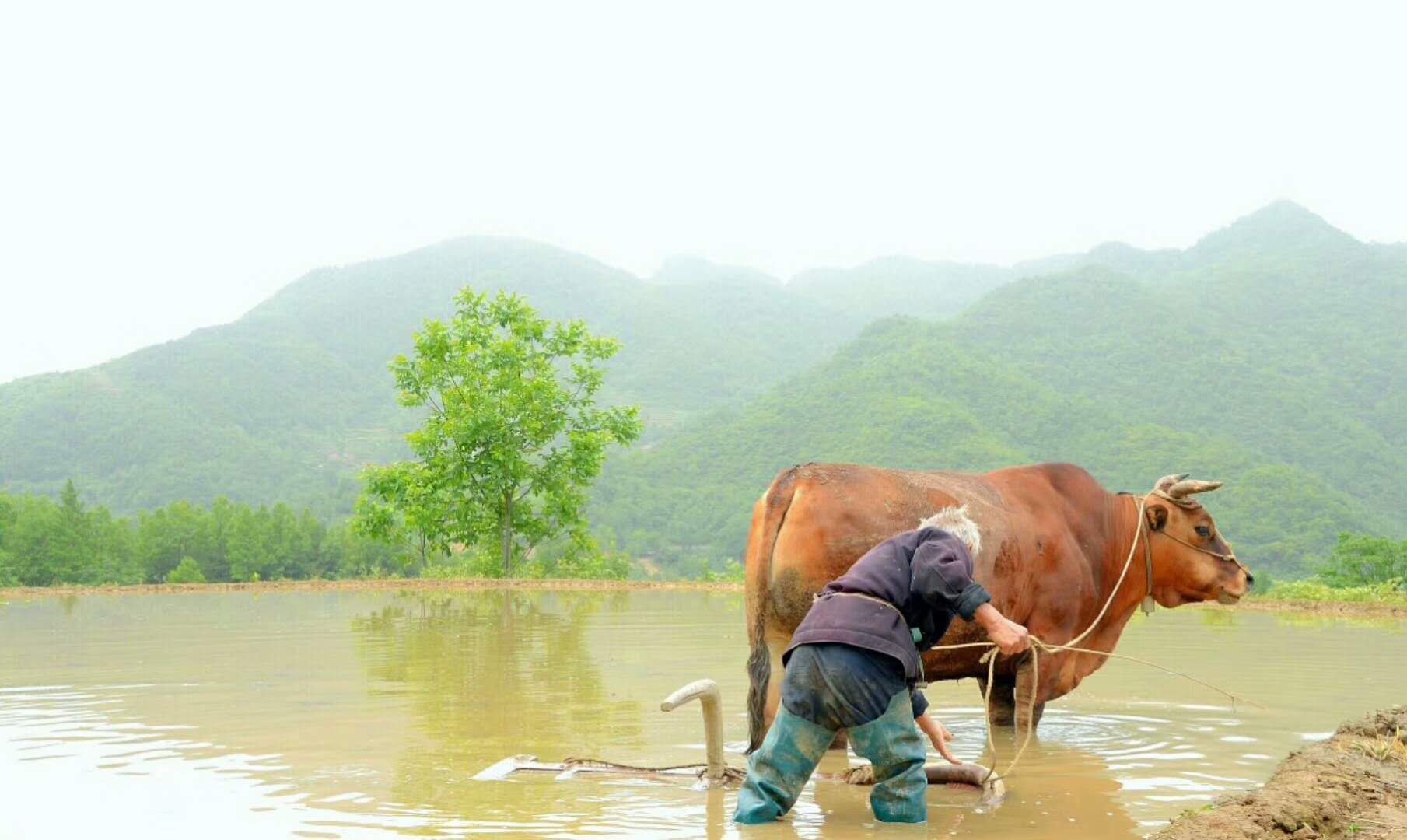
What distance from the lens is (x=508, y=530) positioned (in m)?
29.3

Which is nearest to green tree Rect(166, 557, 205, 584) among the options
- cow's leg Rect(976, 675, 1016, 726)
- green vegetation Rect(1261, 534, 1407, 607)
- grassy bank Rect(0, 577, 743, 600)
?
grassy bank Rect(0, 577, 743, 600)

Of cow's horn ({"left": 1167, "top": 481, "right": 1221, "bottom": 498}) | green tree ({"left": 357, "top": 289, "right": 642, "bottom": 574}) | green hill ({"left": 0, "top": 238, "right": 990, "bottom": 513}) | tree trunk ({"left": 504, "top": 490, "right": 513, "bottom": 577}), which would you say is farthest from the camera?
green hill ({"left": 0, "top": 238, "right": 990, "bottom": 513})

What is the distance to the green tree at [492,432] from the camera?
95.8 ft

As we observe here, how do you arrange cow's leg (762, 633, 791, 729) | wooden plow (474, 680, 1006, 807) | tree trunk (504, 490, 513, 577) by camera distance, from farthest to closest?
tree trunk (504, 490, 513, 577), cow's leg (762, 633, 791, 729), wooden plow (474, 680, 1006, 807)

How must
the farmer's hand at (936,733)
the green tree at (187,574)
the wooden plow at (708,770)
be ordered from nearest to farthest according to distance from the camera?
the farmer's hand at (936,733), the wooden plow at (708,770), the green tree at (187,574)

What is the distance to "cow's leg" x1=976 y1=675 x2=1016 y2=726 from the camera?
914 centimetres

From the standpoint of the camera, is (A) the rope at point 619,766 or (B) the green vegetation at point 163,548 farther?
(B) the green vegetation at point 163,548

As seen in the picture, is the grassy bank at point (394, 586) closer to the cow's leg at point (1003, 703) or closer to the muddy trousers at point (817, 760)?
the cow's leg at point (1003, 703)

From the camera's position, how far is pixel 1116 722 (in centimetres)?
949

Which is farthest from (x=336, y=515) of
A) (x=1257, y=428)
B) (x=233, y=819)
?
(x=233, y=819)

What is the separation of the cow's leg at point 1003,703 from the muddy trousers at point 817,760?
327 centimetres

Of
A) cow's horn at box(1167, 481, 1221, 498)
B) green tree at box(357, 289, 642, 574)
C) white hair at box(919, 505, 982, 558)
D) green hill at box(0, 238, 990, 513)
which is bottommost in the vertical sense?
white hair at box(919, 505, 982, 558)

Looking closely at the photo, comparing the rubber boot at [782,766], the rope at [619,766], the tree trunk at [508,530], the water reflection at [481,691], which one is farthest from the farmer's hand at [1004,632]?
the tree trunk at [508,530]

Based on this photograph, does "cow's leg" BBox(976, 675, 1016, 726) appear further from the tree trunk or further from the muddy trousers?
the tree trunk
